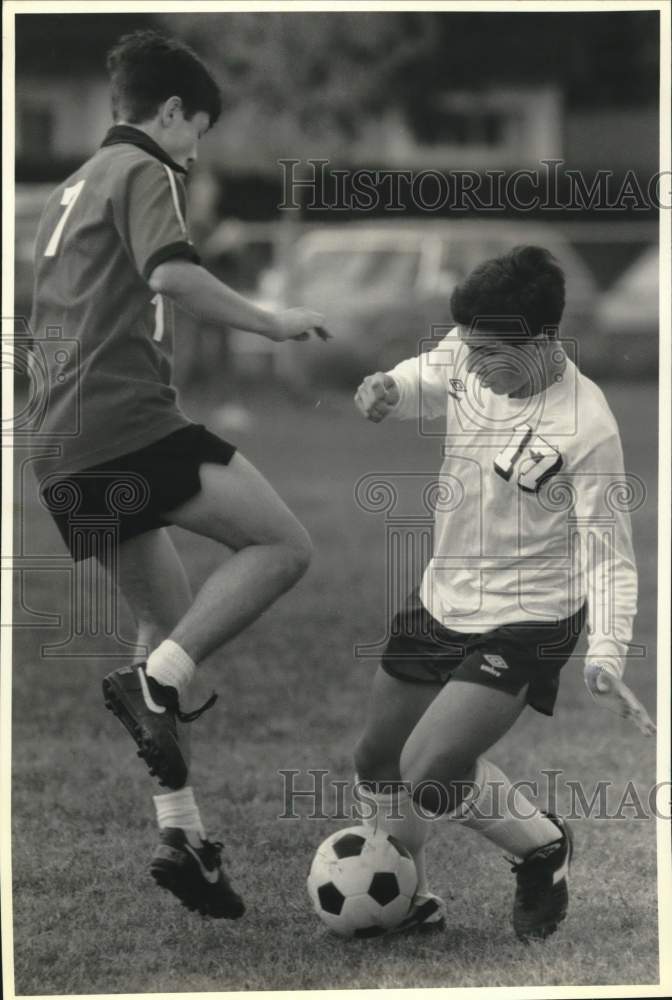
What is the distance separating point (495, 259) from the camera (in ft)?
12.0

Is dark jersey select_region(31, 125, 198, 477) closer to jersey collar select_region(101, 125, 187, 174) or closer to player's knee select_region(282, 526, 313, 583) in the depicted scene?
jersey collar select_region(101, 125, 187, 174)

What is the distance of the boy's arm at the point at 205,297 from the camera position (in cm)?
325

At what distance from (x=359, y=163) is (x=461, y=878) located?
1711 cm

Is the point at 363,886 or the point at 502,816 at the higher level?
the point at 502,816

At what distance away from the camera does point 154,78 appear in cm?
354

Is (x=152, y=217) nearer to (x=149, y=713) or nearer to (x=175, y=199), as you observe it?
(x=175, y=199)

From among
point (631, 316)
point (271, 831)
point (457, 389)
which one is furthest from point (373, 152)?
point (457, 389)

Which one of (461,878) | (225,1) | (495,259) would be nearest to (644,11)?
(495,259)

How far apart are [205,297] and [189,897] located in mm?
1442

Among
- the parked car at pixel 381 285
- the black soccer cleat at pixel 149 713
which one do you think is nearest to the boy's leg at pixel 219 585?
the black soccer cleat at pixel 149 713

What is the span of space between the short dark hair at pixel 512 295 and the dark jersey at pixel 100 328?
0.68 meters

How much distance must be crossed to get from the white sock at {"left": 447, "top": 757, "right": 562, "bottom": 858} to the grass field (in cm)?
22

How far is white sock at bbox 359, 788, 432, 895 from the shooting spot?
3877mm

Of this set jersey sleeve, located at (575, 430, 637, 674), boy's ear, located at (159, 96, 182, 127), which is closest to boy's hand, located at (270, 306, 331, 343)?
boy's ear, located at (159, 96, 182, 127)
